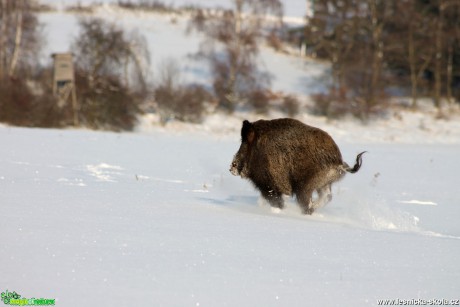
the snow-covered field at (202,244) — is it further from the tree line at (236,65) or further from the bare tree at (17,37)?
the bare tree at (17,37)

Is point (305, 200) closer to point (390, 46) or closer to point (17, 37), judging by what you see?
point (17, 37)

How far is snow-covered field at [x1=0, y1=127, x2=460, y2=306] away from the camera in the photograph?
4.53m

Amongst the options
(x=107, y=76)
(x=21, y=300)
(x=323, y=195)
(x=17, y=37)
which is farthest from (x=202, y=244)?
(x=17, y=37)

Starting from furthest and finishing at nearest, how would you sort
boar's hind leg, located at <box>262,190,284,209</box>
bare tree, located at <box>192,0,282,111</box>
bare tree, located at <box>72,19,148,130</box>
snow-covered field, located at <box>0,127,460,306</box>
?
bare tree, located at <box>192,0,282,111</box>
bare tree, located at <box>72,19,148,130</box>
boar's hind leg, located at <box>262,190,284,209</box>
snow-covered field, located at <box>0,127,460,306</box>

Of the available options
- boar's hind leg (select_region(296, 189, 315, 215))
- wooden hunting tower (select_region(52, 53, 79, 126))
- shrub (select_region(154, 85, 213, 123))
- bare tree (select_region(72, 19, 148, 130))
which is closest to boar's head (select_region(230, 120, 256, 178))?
boar's hind leg (select_region(296, 189, 315, 215))

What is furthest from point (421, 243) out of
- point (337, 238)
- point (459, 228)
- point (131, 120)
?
point (131, 120)

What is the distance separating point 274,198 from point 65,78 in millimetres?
21520

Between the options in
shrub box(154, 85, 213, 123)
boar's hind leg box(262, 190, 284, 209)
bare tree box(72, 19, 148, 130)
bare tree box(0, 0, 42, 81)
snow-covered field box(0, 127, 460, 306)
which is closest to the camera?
snow-covered field box(0, 127, 460, 306)

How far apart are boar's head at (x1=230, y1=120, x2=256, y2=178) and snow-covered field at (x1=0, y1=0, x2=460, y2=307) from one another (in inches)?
18.1

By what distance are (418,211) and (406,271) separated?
Answer: 4917 millimetres

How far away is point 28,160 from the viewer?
466 inches

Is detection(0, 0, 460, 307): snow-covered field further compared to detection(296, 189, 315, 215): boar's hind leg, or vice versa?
detection(296, 189, 315, 215): boar's hind leg

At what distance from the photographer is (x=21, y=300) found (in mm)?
4188

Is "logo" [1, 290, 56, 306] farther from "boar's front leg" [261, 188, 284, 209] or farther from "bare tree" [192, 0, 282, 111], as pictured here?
"bare tree" [192, 0, 282, 111]
